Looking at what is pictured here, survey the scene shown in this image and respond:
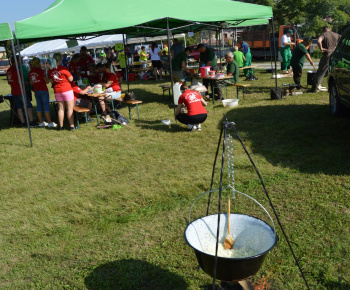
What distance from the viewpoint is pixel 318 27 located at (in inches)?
1261

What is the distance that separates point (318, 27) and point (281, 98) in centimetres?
2585

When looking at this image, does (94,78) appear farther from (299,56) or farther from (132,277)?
(132,277)

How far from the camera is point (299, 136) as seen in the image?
662cm

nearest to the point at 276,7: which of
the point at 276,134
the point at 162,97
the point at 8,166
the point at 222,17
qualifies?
the point at 162,97

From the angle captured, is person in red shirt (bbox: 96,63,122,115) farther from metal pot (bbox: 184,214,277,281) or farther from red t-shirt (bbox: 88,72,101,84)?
metal pot (bbox: 184,214,277,281)

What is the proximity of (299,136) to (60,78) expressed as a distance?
5408 millimetres

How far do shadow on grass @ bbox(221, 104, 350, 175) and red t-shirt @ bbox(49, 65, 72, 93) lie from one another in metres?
3.97

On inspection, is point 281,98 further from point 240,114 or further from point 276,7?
point 276,7

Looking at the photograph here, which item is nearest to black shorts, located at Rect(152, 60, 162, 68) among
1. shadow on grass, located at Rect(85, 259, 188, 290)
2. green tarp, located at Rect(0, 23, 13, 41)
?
green tarp, located at Rect(0, 23, 13, 41)

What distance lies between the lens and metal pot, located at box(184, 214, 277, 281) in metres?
2.26

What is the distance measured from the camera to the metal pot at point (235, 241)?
2264 mm

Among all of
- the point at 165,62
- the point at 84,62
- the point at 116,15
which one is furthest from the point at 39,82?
the point at 165,62

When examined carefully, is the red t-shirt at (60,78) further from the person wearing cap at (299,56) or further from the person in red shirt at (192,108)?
the person wearing cap at (299,56)

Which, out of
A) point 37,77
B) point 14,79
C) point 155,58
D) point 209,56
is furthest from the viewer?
point 155,58
